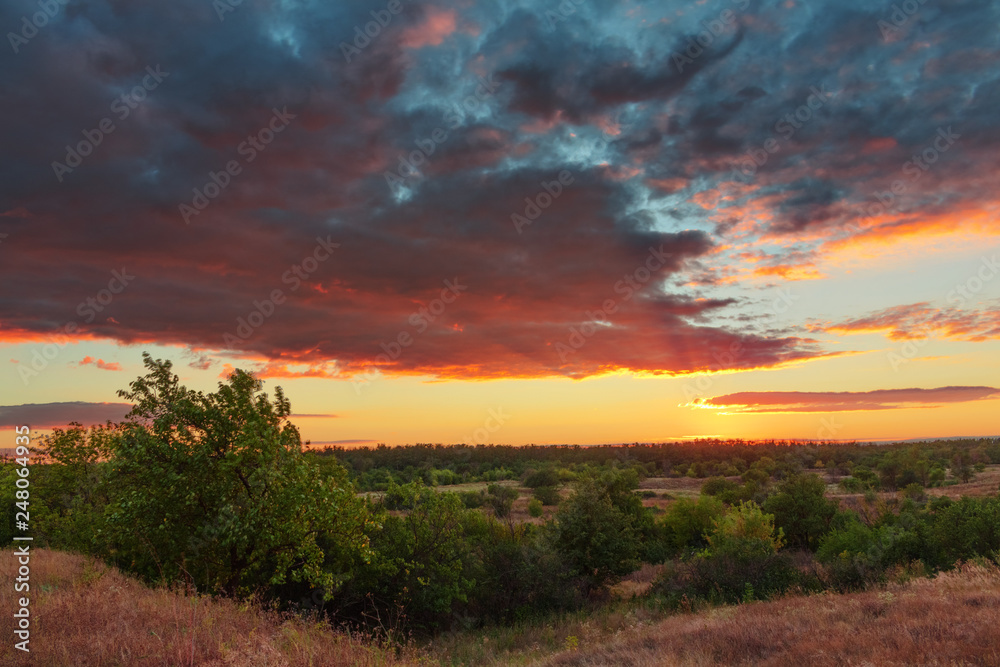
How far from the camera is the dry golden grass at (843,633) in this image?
11.7 m

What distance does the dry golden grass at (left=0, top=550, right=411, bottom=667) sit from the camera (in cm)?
793

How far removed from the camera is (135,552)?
1845 cm

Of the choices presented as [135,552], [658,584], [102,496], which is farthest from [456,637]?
[102,496]

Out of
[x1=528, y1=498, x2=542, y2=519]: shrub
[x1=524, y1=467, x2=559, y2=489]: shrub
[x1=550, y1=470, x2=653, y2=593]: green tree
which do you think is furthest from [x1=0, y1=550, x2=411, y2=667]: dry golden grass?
[x1=524, y1=467, x2=559, y2=489]: shrub

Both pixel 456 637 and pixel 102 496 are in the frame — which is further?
pixel 456 637

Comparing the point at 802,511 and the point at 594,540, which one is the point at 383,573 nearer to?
the point at 594,540

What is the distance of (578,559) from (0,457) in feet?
127

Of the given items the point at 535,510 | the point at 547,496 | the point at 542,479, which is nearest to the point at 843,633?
the point at 535,510

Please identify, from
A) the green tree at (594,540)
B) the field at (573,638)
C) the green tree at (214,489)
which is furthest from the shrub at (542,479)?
the green tree at (214,489)

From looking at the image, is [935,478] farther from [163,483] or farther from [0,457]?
[0,457]

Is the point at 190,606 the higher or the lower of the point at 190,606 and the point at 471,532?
the higher

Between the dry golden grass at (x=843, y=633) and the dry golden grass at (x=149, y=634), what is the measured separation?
30.1ft

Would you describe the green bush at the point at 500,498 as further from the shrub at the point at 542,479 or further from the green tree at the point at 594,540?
the green tree at the point at 594,540

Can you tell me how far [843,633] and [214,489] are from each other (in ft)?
61.3
